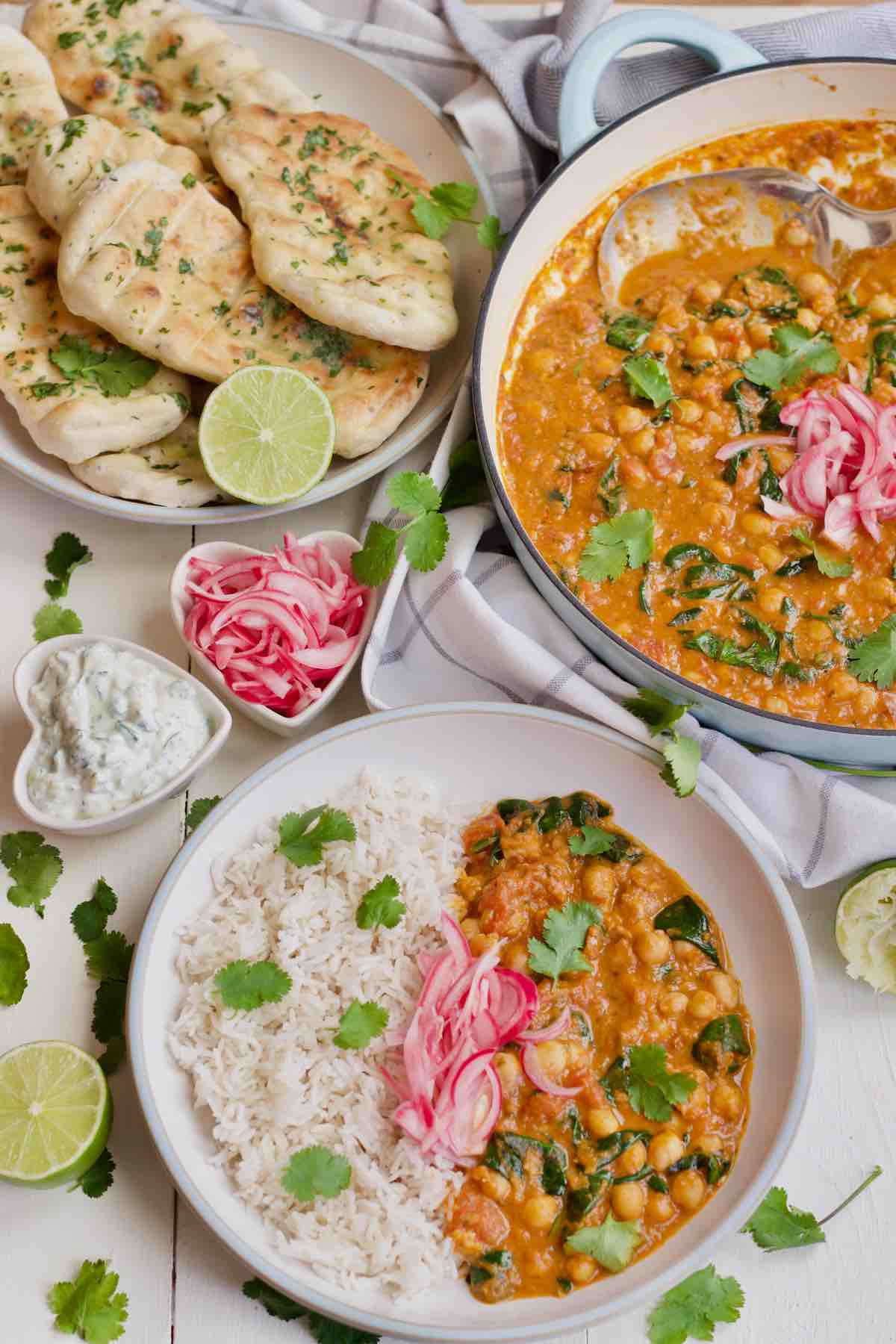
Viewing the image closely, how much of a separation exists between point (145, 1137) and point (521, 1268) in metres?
0.89

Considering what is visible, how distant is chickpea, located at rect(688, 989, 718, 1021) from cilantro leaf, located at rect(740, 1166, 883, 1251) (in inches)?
15.7

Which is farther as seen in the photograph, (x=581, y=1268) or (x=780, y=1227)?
(x=780, y=1227)

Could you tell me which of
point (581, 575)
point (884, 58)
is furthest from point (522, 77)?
point (581, 575)

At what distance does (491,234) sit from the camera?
3.54m

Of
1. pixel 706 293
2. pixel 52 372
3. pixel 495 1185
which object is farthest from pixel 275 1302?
pixel 706 293

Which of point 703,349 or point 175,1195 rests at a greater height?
point 703,349

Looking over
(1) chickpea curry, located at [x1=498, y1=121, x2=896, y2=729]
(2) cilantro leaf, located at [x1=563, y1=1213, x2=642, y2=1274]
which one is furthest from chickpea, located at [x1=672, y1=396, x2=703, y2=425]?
(2) cilantro leaf, located at [x1=563, y1=1213, x2=642, y2=1274]

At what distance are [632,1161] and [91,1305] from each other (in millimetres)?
1185

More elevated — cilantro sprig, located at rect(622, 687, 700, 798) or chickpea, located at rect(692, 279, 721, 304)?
chickpea, located at rect(692, 279, 721, 304)

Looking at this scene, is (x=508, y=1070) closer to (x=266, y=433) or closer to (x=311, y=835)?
(x=311, y=835)

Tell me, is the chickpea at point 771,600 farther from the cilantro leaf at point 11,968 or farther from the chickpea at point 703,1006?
the cilantro leaf at point 11,968

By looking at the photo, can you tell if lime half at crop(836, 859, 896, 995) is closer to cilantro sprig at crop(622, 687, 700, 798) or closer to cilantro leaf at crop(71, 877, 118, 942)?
cilantro sprig at crop(622, 687, 700, 798)

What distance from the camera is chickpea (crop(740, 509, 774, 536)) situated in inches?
130

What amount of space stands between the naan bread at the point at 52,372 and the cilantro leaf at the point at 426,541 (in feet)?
2.18
